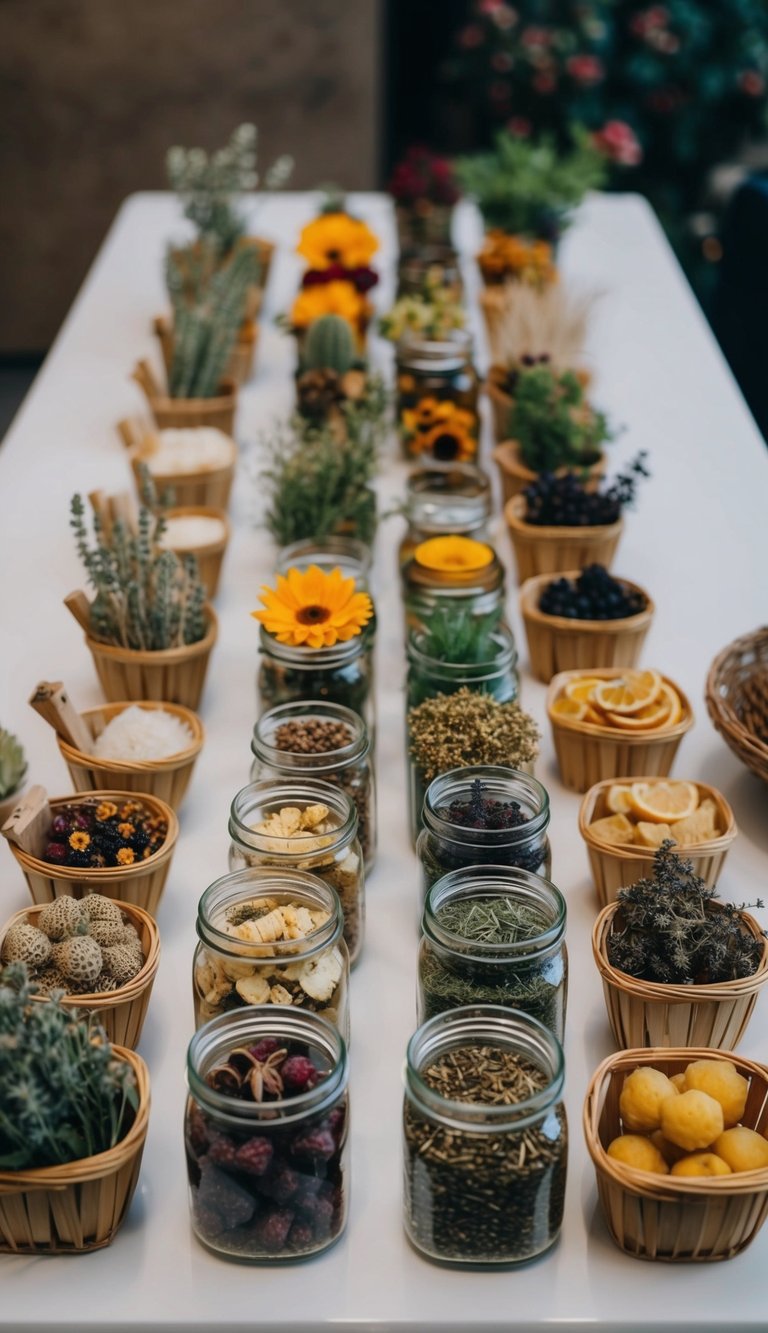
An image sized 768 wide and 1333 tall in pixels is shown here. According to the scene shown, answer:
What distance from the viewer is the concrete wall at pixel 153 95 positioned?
235 inches

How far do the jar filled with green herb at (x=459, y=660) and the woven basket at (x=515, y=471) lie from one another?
0.68 m

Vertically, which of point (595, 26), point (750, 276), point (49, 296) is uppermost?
point (595, 26)

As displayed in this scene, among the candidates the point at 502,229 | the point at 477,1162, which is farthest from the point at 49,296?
the point at 477,1162

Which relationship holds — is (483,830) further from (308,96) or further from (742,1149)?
(308,96)

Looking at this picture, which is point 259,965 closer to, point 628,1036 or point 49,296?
point 628,1036

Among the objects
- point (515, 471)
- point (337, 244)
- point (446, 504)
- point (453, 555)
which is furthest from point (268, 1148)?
point (337, 244)

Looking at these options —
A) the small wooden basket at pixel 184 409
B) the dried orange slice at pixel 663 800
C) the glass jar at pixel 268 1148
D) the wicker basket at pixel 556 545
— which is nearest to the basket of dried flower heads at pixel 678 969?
the dried orange slice at pixel 663 800

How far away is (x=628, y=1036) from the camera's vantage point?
4.93 feet

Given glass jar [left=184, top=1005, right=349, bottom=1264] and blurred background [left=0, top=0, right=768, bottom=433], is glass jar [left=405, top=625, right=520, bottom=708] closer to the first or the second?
glass jar [left=184, top=1005, right=349, bottom=1264]

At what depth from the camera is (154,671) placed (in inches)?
81.7

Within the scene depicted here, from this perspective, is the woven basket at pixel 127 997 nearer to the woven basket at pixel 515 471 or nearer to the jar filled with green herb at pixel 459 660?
the jar filled with green herb at pixel 459 660

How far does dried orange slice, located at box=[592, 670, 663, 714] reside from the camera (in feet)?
6.42

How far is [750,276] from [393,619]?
2249 mm

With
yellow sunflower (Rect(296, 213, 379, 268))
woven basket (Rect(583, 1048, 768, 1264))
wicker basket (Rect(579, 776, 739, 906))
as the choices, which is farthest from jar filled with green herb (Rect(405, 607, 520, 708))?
yellow sunflower (Rect(296, 213, 379, 268))
